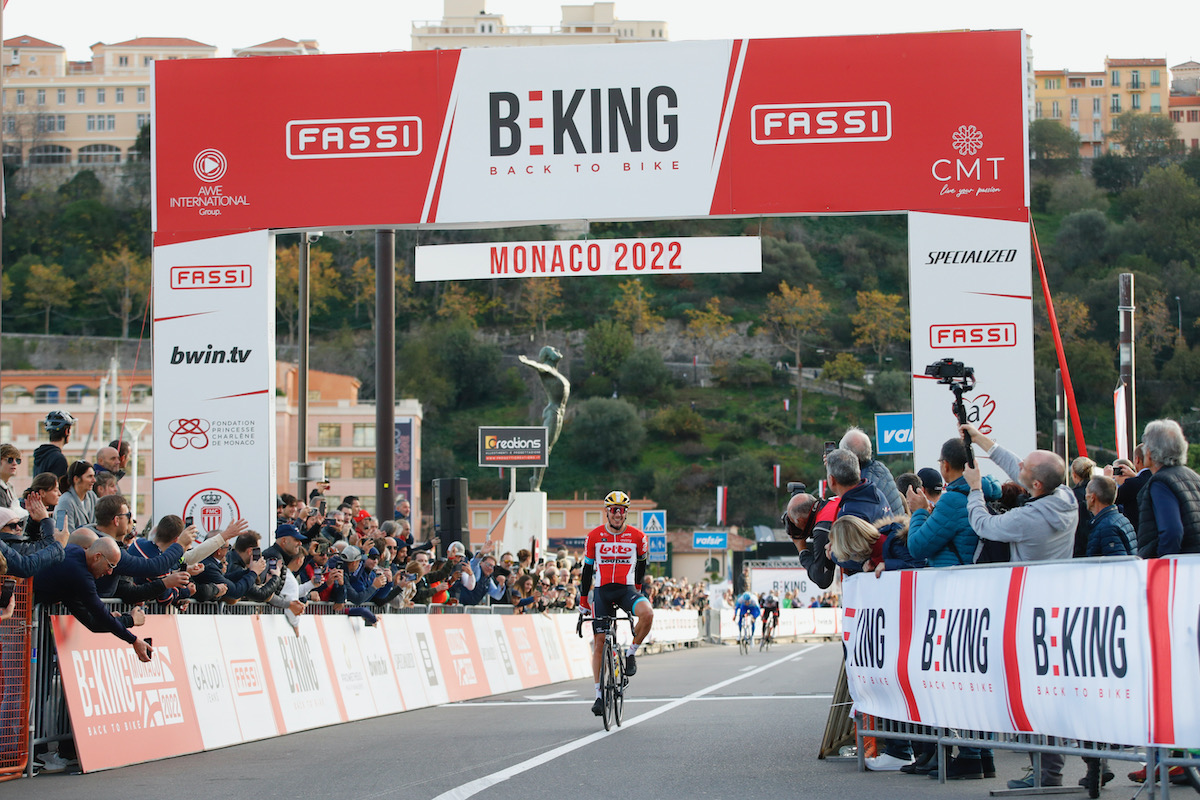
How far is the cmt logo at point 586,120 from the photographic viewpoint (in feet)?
51.8

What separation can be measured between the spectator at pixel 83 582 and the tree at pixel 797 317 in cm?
12481

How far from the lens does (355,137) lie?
1612 cm

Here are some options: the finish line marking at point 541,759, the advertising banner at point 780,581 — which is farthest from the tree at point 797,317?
the finish line marking at point 541,759

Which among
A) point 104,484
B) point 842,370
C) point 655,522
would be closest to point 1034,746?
point 104,484

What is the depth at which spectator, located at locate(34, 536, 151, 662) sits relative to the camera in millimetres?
9656

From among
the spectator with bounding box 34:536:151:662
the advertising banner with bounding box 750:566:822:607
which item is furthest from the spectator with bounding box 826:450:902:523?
the advertising banner with bounding box 750:566:822:607

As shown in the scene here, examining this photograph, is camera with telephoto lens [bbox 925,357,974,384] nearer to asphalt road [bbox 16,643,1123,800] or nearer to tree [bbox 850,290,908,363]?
asphalt road [bbox 16,643,1123,800]

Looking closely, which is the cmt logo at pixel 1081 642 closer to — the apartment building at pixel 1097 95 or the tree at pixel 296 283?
the tree at pixel 296 283

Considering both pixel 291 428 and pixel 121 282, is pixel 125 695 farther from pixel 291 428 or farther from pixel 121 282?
pixel 121 282

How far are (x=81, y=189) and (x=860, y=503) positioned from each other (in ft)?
495

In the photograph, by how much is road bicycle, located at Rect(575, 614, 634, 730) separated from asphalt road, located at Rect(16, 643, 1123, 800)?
6.5 inches

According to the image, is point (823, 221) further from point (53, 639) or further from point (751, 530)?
point (53, 639)

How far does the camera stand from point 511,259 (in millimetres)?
16031

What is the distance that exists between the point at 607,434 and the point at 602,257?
112 metres
